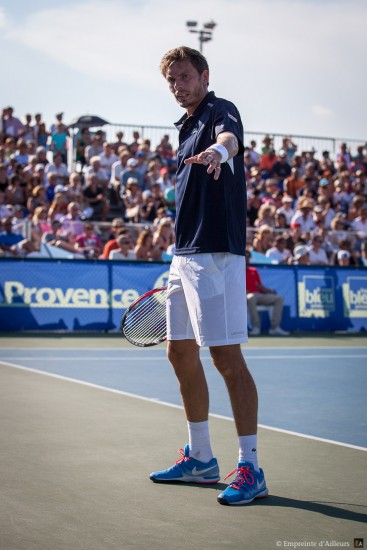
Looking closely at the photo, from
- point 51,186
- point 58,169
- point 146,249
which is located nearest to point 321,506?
point 146,249

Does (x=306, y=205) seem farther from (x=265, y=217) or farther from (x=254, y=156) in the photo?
(x=254, y=156)

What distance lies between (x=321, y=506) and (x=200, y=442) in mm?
876

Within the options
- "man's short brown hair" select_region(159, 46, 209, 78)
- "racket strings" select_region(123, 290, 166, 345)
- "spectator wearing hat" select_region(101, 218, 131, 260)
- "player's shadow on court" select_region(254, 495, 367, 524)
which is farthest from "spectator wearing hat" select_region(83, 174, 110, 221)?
"player's shadow on court" select_region(254, 495, 367, 524)

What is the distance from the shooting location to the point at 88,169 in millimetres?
21688

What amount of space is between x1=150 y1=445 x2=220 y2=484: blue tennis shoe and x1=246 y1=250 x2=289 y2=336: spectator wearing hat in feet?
39.2

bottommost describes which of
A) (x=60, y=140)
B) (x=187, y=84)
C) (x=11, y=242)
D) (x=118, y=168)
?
(x=11, y=242)

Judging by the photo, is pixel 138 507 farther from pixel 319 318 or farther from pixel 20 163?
pixel 20 163

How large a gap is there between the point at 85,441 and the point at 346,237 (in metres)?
15.1

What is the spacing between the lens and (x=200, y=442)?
542cm

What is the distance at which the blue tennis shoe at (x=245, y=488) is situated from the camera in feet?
15.8

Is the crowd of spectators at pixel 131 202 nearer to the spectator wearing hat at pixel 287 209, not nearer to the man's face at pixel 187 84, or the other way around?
the spectator wearing hat at pixel 287 209

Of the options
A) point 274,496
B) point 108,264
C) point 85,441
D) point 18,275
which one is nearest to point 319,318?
point 108,264

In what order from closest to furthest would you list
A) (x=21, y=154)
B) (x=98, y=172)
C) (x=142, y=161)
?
(x=98, y=172) → (x=21, y=154) → (x=142, y=161)

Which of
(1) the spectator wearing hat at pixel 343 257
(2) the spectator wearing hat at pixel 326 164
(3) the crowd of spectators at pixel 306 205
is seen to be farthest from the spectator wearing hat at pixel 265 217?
(2) the spectator wearing hat at pixel 326 164
